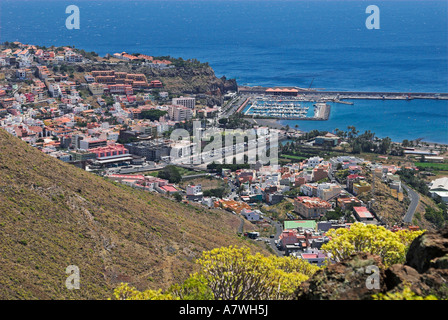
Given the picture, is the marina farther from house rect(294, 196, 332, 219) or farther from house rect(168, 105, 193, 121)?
house rect(294, 196, 332, 219)

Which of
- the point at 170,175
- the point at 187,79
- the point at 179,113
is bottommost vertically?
the point at 170,175

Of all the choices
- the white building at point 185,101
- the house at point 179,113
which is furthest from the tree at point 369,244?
the white building at point 185,101

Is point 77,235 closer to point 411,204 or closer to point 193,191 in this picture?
point 193,191

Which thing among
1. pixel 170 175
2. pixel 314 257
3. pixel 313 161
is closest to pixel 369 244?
pixel 314 257

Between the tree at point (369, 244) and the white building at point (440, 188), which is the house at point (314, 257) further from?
the white building at point (440, 188)

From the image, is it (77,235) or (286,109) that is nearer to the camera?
(77,235)
